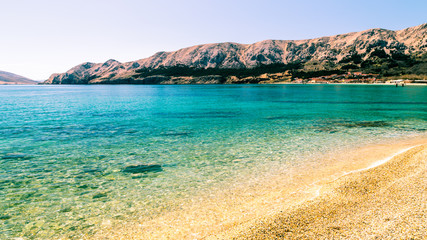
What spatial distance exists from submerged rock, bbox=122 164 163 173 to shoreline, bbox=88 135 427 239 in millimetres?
5608

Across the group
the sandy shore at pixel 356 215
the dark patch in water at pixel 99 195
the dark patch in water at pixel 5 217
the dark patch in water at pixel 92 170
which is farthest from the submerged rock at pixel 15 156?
the sandy shore at pixel 356 215

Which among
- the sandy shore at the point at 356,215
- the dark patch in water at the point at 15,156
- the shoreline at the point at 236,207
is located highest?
the sandy shore at the point at 356,215

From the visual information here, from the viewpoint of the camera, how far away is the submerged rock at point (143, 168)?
16.7 m

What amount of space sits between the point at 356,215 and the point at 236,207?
490 cm

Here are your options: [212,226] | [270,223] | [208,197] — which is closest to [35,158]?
[208,197]

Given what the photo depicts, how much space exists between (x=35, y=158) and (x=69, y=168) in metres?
4.66

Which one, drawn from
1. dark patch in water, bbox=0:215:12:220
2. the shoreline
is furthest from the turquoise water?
the shoreline

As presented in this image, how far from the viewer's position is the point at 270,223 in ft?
27.3

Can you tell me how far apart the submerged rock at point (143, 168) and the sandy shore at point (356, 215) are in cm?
966

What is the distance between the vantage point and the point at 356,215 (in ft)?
27.5

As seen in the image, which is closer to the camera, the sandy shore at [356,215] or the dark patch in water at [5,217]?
the sandy shore at [356,215]

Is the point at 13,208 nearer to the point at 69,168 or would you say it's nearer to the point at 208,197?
the point at 69,168

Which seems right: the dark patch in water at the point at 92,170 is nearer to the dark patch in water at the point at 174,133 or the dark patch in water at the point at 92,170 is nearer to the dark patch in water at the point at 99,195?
the dark patch in water at the point at 99,195

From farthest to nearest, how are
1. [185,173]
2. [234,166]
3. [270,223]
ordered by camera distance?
[234,166]
[185,173]
[270,223]
